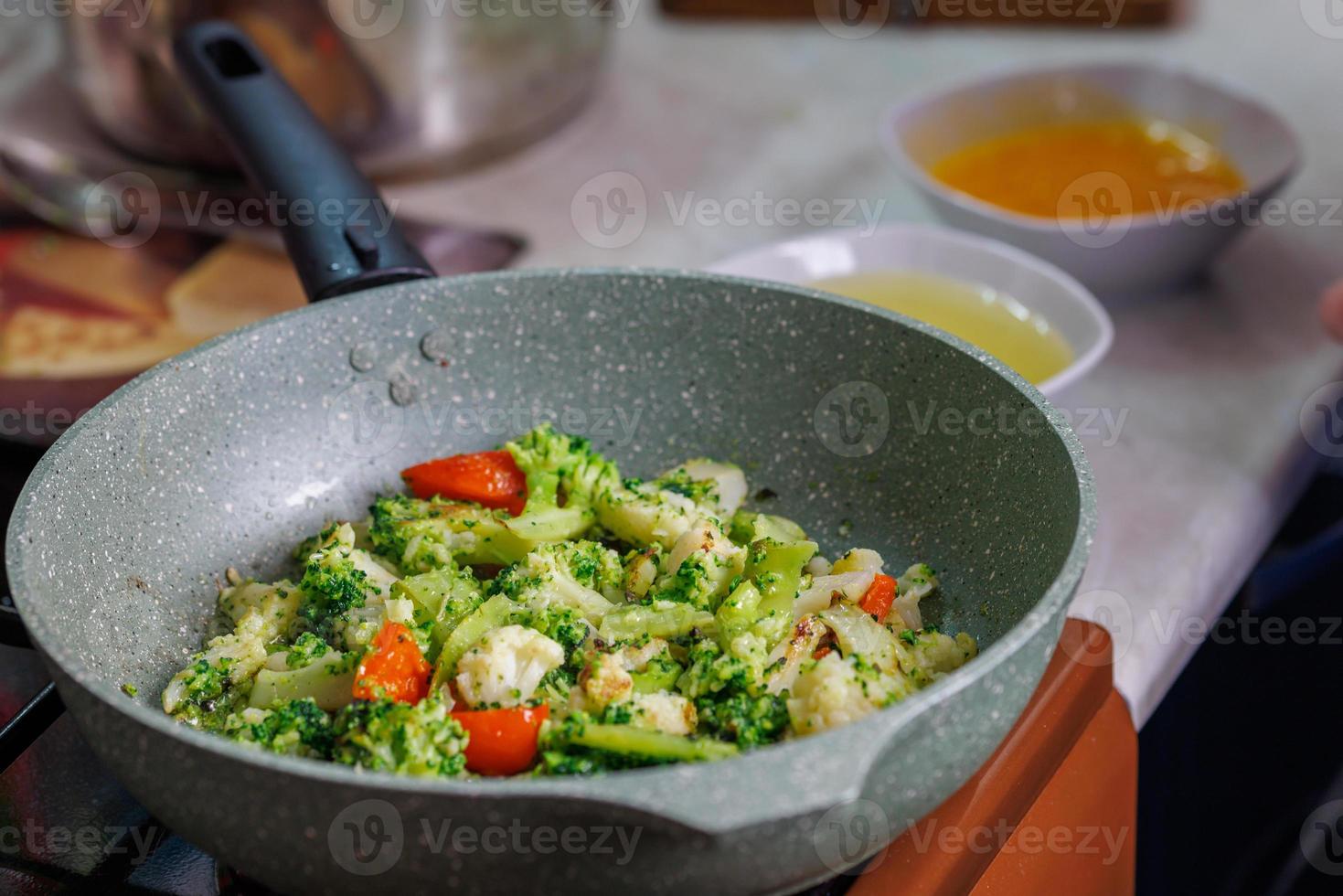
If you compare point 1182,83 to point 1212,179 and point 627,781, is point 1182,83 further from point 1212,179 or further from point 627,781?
point 627,781

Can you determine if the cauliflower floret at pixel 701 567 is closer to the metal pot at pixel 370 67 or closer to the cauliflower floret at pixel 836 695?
the cauliflower floret at pixel 836 695

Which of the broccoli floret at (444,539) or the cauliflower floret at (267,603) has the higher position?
the broccoli floret at (444,539)

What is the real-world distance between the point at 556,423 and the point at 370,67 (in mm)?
680

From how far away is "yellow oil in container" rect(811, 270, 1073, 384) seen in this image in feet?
4.35

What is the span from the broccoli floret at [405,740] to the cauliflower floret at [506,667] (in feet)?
0.14

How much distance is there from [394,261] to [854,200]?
874 millimetres

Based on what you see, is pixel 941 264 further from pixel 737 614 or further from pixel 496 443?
pixel 737 614

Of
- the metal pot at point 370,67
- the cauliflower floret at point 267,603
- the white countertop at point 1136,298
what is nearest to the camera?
the cauliflower floret at point 267,603

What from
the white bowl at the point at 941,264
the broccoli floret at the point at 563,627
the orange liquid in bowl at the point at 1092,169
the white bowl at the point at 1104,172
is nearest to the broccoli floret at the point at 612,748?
the broccoli floret at the point at 563,627

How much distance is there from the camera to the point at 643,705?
799mm

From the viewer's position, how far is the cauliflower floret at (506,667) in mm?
821

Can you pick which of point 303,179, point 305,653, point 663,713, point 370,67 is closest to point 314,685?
point 305,653

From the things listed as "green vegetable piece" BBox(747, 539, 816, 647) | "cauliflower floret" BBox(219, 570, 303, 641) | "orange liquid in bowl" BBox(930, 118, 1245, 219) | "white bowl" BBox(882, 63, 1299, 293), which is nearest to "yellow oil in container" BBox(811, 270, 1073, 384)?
"white bowl" BBox(882, 63, 1299, 293)

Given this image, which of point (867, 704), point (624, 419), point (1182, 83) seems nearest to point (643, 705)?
point (867, 704)
